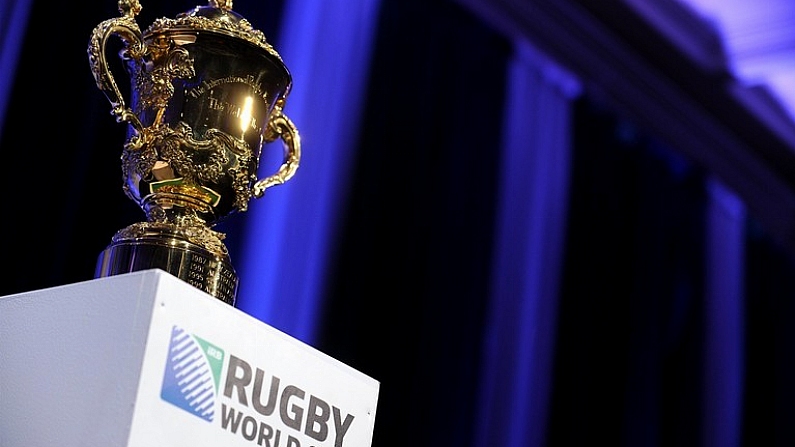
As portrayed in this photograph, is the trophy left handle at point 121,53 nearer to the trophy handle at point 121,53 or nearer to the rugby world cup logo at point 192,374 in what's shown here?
the trophy handle at point 121,53

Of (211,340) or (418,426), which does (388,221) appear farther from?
(211,340)

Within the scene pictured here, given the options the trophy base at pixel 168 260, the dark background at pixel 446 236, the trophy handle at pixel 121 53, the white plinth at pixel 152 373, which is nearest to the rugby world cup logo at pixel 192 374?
the white plinth at pixel 152 373

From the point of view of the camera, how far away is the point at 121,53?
1.55 metres

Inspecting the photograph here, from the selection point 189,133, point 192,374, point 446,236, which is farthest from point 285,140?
point 446,236

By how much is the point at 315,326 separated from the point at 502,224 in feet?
3.07

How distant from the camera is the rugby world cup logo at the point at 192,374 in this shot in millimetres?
1204

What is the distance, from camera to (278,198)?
322cm

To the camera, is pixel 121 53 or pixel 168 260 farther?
pixel 121 53

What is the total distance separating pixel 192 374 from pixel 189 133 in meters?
0.36

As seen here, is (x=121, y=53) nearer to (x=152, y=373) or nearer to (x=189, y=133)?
(x=189, y=133)

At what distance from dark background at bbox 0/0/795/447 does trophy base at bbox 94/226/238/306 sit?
1081 mm

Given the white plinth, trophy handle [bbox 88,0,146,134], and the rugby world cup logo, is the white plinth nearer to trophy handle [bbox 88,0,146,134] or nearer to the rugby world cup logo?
the rugby world cup logo

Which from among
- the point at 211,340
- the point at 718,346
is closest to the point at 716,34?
the point at 718,346

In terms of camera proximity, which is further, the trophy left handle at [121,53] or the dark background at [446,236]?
the dark background at [446,236]
